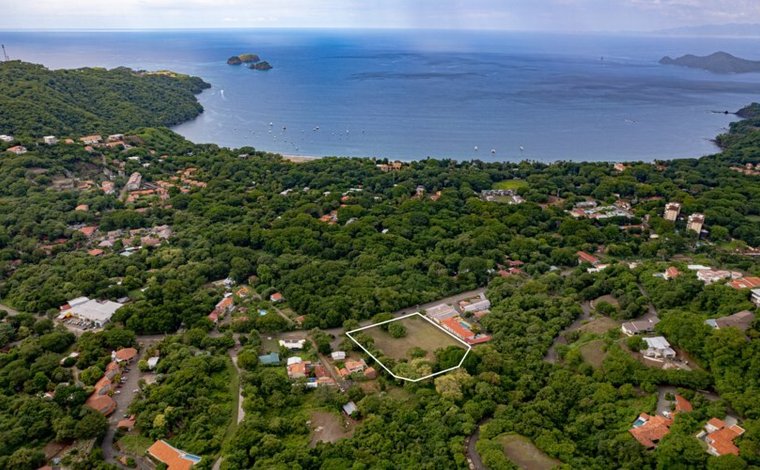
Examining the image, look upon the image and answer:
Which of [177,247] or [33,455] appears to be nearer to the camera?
[33,455]

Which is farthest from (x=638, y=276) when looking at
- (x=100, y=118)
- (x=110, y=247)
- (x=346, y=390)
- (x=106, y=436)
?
(x=100, y=118)

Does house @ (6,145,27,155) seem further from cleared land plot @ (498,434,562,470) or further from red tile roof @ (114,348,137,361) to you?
cleared land plot @ (498,434,562,470)

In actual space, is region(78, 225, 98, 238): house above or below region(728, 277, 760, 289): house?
below

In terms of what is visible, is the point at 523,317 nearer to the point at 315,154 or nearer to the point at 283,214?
the point at 283,214

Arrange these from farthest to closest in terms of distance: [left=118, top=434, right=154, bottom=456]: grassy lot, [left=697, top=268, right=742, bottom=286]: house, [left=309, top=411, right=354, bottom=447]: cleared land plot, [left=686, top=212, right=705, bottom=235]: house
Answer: [left=686, top=212, right=705, bottom=235]: house
[left=697, top=268, right=742, bottom=286]: house
[left=309, top=411, right=354, bottom=447]: cleared land plot
[left=118, top=434, right=154, bottom=456]: grassy lot

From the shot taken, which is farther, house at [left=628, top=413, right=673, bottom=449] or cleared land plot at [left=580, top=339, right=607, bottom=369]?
cleared land plot at [left=580, top=339, right=607, bottom=369]

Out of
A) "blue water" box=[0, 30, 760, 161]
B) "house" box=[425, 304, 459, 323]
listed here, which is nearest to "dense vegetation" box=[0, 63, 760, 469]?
"house" box=[425, 304, 459, 323]

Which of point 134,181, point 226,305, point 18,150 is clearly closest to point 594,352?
point 226,305
